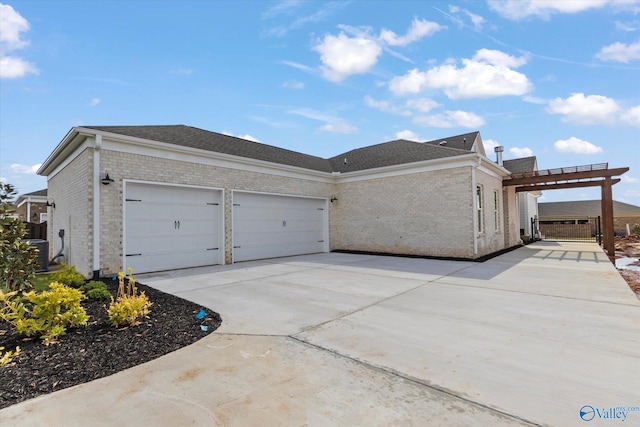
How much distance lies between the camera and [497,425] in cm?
203

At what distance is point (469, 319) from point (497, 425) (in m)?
2.50

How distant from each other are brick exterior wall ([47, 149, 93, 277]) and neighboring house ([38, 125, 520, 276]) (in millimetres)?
35

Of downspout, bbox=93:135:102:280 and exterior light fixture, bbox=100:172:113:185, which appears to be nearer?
downspout, bbox=93:135:102:280

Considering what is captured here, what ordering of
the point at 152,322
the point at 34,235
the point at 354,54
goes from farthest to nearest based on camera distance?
the point at 34,235
the point at 354,54
the point at 152,322


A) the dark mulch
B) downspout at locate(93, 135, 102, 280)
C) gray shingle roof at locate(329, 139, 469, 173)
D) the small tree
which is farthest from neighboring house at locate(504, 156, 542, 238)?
the small tree

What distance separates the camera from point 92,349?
3.29 m

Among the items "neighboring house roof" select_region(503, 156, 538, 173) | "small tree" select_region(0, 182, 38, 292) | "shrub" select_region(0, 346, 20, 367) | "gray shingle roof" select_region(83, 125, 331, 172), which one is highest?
"neighboring house roof" select_region(503, 156, 538, 173)

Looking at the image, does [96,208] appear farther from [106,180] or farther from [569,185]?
[569,185]

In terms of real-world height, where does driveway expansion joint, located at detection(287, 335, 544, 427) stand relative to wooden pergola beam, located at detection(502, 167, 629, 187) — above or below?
below

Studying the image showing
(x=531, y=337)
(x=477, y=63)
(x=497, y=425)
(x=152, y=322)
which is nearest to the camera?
(x=497, y=425)

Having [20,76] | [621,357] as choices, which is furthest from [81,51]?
[621,357]

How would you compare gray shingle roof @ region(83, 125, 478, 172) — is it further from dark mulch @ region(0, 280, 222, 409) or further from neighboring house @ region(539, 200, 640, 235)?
neighboring house @ region(539, 200, 640, 235)

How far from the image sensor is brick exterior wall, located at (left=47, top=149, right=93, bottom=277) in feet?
24.4

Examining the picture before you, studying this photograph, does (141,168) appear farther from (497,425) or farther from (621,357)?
(621,357)
